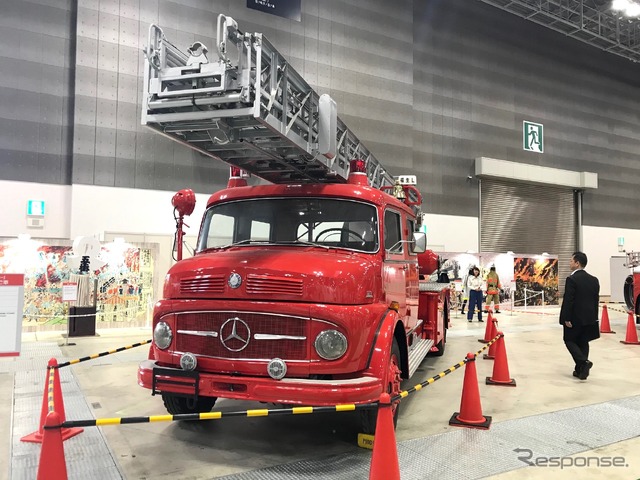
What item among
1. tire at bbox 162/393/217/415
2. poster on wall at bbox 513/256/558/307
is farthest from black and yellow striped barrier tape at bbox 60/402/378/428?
poster on wall at bbox 513/256/558/307

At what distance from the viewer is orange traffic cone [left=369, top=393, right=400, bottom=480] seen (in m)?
3.06

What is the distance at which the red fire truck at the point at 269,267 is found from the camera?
3.64 m

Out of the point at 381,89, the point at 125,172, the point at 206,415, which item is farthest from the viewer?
the point at 381,89

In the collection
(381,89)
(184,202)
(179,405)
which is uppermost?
(381,89)

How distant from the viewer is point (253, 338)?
3766mm

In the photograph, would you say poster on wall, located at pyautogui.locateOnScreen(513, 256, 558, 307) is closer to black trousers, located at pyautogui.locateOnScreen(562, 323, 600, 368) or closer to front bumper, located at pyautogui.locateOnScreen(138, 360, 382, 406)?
black trousers, located at pyautogui.locateOnScreen(562, 323, 600, 368)

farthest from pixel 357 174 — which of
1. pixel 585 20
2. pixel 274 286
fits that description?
pixel 585 20

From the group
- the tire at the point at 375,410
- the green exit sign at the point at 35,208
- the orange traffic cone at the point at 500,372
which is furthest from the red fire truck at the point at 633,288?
the green exit sign at the point at 35,208

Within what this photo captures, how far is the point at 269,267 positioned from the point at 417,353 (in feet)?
8.37

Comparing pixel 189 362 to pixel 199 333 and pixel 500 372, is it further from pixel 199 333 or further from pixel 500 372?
pixel 500 372

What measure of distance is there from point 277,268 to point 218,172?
484 inches

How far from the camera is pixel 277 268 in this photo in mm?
3830

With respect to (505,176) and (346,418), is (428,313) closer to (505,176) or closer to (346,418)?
(346,418)

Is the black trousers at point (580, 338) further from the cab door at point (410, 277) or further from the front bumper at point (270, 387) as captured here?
the front bumper at point (270, 387)
